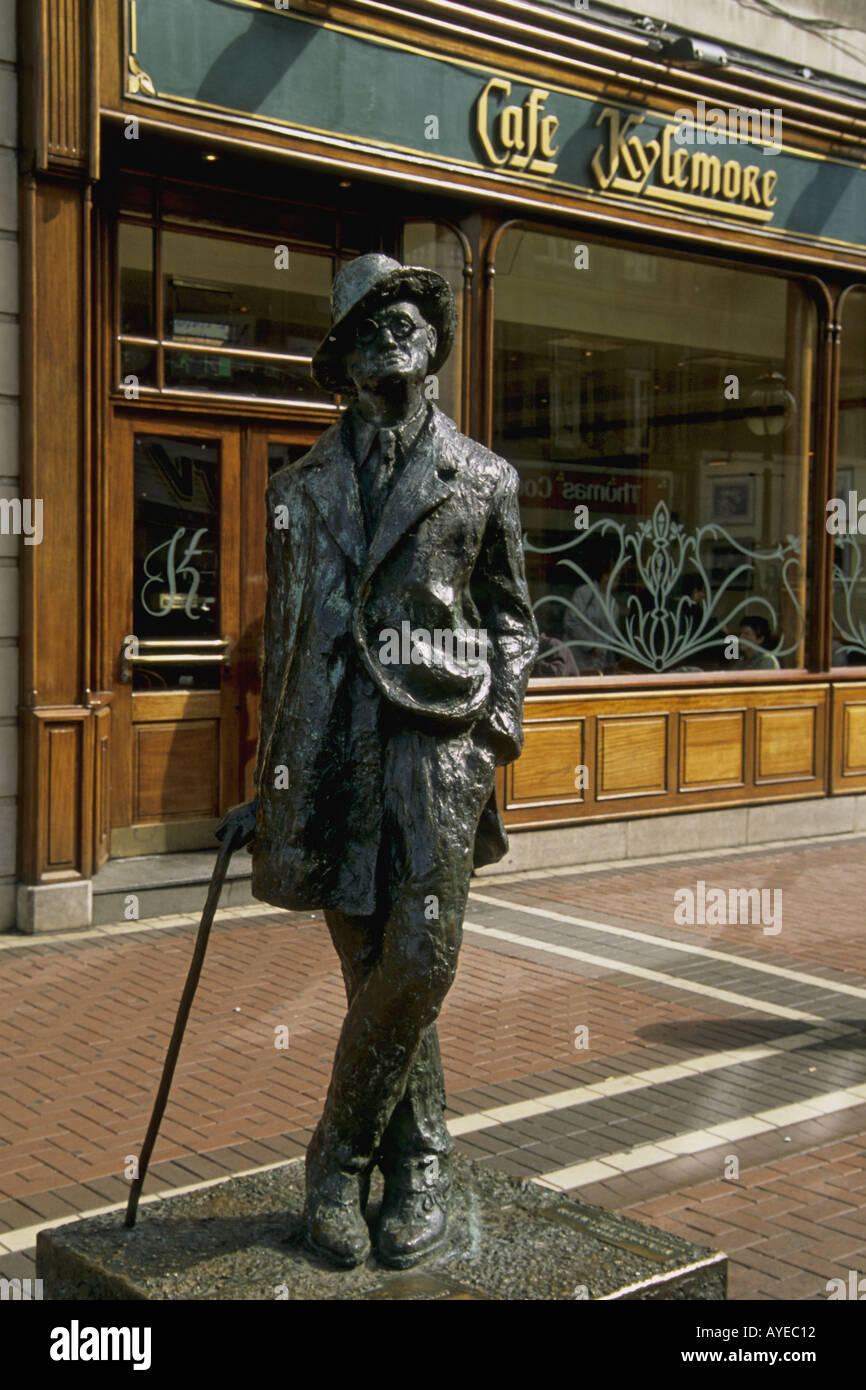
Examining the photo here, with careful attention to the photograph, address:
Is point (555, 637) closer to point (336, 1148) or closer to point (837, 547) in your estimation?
point (837, 547)

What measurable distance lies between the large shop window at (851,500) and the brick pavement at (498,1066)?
397cm

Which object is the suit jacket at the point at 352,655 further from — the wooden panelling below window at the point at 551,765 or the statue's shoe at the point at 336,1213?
the wooden panelling below window at the point at 551,765

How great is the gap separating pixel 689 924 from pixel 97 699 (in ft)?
11.9

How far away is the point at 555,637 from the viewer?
10.7 meters

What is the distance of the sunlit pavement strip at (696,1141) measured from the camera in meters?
5.04

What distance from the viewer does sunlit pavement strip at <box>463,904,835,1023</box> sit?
23.6 feet

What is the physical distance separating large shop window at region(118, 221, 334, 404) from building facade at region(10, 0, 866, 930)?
22 millimetres

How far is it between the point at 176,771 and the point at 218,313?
9.13ft

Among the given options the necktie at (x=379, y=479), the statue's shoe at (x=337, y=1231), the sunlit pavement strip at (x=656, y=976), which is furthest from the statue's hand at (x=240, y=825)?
the sunlit pavement strip at (x=656, y=976)

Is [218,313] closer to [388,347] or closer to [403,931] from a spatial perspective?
[388,347]

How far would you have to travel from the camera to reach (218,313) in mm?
9398

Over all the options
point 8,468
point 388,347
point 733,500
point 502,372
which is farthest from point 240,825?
point 733,500

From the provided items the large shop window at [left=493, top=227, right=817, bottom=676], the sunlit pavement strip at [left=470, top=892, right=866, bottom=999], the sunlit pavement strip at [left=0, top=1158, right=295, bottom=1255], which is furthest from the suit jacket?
the large shop window at [left=493, top=227, right=817, bottom=676]

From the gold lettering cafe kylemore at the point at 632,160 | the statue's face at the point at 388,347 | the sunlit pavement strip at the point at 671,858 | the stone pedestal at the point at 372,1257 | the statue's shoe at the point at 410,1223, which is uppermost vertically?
the gold lettering cafe kylemore at the point at 632,160
